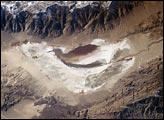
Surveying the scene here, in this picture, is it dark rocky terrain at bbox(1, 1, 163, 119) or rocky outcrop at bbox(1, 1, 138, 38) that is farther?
rocky outcrop at bbox(1, 1, 138, 38)

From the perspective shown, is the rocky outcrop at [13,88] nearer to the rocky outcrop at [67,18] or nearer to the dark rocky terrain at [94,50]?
the dark rocky terrain at [94,50]

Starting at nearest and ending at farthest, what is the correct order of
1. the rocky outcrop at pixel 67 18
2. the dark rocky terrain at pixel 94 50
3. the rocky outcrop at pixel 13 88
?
1. the dark rocky terrain at pixel 94 50
2. the rocky outcrop at pixel 13 88
3. the rocky outcrop at pixel 67 18

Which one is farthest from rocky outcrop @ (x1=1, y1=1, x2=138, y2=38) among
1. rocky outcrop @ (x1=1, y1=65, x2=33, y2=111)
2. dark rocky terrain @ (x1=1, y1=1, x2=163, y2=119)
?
rocky outcrop @ (x1=1, y1=65, x2=33, y2=111)

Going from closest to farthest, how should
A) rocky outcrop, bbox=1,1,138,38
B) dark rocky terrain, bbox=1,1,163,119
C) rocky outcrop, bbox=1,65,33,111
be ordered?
dark rocky terrain, bbox=1,1,163,119 < rocky outcrop, bbox=1,65,33,111 < rocky outcrop, bbox=1,1,138,38

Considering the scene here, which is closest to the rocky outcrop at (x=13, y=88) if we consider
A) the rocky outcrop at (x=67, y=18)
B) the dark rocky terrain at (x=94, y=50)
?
the dark rocky terrain at (x=94, y=50)

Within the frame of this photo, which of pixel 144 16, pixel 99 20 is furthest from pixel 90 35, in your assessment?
pixel 144 16

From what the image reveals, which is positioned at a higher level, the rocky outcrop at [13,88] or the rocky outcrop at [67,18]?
the rocky outcrop at [67,18]

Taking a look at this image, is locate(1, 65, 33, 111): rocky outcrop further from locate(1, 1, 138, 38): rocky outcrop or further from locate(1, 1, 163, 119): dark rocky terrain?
locate(1, 1, 138, 38): rocky outcrop

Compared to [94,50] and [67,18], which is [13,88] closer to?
[94,50]

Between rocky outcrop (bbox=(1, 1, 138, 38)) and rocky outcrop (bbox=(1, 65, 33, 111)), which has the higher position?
rocky outcrop (bbox=(1, 1, 138, 38))

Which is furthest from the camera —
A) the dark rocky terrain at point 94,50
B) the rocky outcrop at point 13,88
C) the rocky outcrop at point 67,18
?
the rocky outcrop at point 67,18
